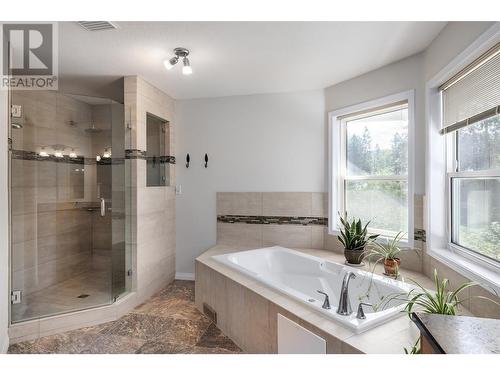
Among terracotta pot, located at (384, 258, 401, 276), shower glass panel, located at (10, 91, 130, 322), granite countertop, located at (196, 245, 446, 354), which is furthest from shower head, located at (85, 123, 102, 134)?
terracotta pot, located at (384, 258, 401, 276)

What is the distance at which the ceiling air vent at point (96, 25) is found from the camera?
174 cm

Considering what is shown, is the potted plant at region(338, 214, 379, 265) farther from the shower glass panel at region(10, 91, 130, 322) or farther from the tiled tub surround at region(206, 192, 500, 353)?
the shower glass panel at region(10, 91, 130, 322)

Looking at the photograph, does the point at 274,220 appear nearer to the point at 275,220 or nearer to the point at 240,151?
the point at 275,220

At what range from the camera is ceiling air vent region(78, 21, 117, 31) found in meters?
1.74

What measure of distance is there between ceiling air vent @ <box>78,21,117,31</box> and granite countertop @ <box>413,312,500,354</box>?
7.64 ft

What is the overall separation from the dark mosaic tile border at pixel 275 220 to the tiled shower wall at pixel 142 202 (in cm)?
78

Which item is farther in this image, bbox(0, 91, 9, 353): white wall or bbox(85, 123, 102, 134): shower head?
bbox(85, 123, 102, 134): shower head

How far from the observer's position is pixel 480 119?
1.57m

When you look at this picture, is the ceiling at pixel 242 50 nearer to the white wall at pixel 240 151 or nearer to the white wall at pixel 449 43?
the white wall at pixel 449 43

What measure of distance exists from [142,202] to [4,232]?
1064mm
